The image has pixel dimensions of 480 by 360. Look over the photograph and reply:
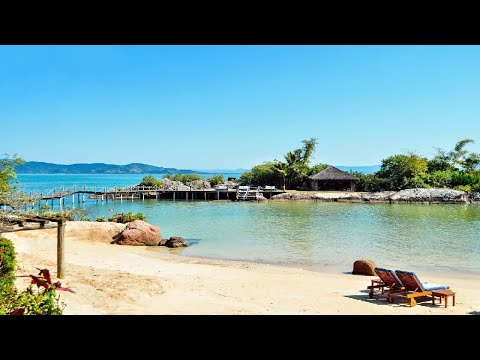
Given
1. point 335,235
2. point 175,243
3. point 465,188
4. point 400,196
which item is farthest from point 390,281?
point 465,188

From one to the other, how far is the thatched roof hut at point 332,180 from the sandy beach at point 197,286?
33.2 metres

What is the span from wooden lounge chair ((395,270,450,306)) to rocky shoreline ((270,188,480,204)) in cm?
3353

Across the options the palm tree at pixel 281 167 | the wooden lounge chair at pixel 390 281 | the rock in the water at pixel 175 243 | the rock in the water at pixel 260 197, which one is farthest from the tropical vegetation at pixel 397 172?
the wooden lounge chair at pixel 390 281

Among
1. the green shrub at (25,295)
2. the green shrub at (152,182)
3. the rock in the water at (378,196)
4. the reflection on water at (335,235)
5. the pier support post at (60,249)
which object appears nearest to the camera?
the green shrub at (25,295)

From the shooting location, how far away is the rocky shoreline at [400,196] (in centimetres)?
3994

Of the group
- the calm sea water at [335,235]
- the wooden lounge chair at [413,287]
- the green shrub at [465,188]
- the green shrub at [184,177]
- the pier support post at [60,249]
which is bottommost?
the calm sea water at [335,235]

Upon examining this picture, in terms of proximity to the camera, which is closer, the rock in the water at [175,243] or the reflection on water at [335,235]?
the reflection on water at [335,235]

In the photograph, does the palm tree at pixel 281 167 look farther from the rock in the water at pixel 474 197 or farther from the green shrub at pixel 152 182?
the rock in the water at pixel 474 197

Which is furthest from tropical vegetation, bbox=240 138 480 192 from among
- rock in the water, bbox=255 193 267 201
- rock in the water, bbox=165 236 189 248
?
rock in the water, bbox=165 236 189 248
